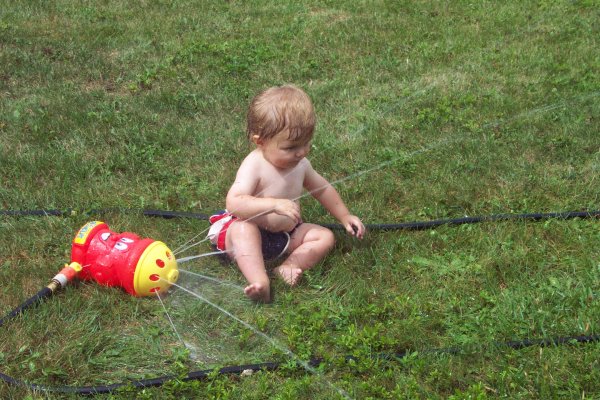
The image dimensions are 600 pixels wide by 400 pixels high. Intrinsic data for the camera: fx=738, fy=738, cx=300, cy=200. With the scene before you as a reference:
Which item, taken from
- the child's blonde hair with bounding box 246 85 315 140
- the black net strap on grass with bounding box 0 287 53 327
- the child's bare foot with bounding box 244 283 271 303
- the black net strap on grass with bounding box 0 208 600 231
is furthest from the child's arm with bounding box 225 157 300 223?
the black net strap on grass with bounding box 0 287 53 327

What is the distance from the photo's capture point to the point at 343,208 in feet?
12.0

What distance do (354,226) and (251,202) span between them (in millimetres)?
580

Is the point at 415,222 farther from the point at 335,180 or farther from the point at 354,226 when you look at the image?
the point at 335,180

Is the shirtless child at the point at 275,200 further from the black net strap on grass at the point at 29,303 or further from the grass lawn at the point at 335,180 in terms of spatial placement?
the black net strap on grass at the point at 29,303

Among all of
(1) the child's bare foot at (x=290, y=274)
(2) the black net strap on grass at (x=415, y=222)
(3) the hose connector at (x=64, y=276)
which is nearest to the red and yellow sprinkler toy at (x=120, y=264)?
(3) the hose connector at (x=64, y=276)

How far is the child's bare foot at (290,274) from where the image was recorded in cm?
334

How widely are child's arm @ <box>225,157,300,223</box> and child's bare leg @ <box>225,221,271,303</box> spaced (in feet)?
0.22

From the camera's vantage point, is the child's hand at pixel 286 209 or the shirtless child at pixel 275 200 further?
the shirtless child at pixel 275 200

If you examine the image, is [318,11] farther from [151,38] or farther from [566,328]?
[566,328]

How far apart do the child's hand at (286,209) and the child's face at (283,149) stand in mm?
240

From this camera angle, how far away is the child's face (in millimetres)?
3285

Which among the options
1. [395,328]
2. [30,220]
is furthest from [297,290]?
[30,220]

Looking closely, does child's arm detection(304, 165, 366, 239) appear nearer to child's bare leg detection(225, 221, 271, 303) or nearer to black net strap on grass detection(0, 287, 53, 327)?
child's bare leg detection(225, 221, 271, 303)

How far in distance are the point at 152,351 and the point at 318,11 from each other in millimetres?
5351
